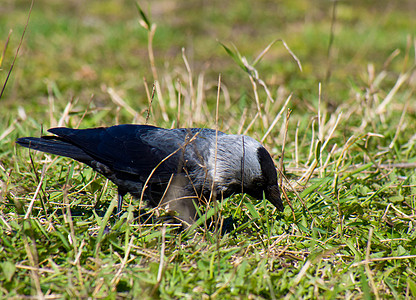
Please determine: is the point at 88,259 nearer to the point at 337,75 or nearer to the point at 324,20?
the point at 337,75

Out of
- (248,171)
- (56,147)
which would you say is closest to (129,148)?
(56,147)

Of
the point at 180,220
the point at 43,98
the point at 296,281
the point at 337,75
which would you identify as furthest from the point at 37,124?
the point at 337,75

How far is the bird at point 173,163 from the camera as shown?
312 cm

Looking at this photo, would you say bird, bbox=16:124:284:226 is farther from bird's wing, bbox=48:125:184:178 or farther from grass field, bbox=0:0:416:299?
grass field, bbox=0:0:416:299

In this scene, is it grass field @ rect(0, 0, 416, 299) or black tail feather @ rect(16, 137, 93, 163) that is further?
black tail feather @ rect(16, 137, 93, 163)

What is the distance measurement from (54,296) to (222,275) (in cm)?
88

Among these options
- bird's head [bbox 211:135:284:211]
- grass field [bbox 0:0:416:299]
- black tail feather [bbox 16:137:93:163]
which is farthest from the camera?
black tail feather [bbox 16:137:93:163]

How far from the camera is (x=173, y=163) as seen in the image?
3195 millimetres

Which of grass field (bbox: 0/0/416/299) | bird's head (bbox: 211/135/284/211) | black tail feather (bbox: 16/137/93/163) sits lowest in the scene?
grass field (bbox: 0/0/416/299)

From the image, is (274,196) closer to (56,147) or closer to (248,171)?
(248,171)

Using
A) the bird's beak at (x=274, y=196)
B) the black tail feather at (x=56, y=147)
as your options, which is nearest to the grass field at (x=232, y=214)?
the bird's beak at (x=274, y=196)

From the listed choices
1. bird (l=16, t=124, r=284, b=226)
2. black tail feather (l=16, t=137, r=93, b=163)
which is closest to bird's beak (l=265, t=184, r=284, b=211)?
bird (l=16, t=124, r=284, b=226)

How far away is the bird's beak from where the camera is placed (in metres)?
3.16

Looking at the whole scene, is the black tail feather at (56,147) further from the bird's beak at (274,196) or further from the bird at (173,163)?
the bird's beak at (274,196)
